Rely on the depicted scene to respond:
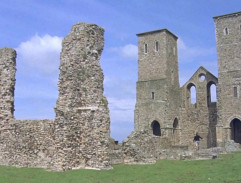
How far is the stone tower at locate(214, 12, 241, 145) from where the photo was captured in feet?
122

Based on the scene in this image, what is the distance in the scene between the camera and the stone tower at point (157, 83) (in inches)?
1596

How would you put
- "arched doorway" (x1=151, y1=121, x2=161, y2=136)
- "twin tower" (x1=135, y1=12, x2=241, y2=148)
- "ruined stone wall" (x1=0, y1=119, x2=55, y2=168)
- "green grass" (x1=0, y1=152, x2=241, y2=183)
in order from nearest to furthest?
1. "green grass" (x1=0, y1=152, x2=241, y2=183)
2. "ruined stone wall" (x1=0, y1=119, x2=55, y2=168)
3. "twin tower" (x1=135, y1=12, x2=241, y2=148)
4. "arched doorway" (x1=151, y1=121, x2=161, y2=136)

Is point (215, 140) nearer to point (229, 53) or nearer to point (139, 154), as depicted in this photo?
point (229, 53)

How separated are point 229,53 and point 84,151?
84.8 ft

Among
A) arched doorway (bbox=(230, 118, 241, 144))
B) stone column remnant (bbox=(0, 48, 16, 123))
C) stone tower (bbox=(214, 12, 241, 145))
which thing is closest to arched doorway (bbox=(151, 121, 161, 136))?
stone tower (bbox=(214, 12, 241, 145))

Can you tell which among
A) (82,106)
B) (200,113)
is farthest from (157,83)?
(82,106)

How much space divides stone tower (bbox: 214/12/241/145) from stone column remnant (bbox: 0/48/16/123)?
22.8m

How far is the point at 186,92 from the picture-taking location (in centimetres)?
4309

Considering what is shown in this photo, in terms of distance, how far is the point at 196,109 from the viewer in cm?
4184

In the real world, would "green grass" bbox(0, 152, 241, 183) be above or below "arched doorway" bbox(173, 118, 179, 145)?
below

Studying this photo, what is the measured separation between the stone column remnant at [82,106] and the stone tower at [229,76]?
21605mm

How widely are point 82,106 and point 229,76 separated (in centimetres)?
2403

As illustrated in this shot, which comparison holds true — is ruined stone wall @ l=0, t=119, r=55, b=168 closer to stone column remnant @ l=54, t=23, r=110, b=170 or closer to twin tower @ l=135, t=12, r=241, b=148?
stone column remnant @ l=54, t=23, r=110, b=170

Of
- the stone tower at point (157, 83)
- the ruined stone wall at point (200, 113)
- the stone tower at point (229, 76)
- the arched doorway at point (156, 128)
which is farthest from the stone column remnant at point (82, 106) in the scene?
the ruined stone wall at point (200, 113)
